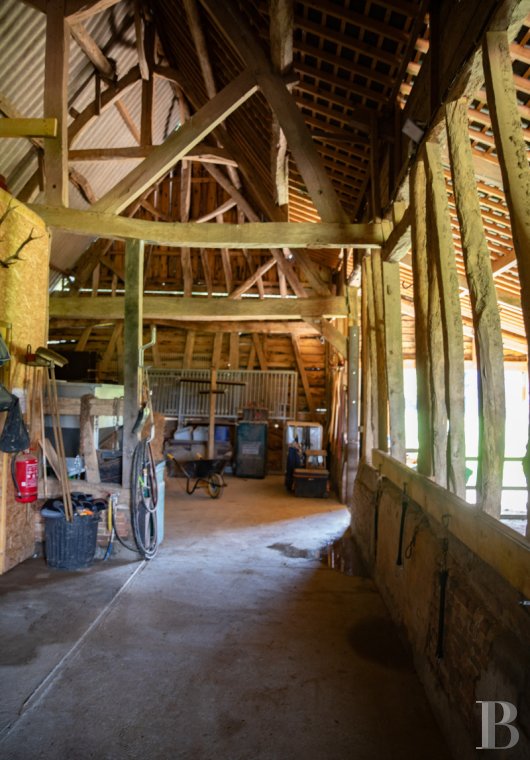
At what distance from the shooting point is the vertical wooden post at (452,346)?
302 centimetres

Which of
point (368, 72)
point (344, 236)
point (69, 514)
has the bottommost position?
point (69, 514)

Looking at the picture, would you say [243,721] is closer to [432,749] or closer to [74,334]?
[432,749]

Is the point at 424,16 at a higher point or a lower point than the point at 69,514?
higher

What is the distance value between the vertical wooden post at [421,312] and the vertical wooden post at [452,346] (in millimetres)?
457

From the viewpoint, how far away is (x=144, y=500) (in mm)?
5629

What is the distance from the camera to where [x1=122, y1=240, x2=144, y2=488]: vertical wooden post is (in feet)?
18.4

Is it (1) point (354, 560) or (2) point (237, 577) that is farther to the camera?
(1) point (354, 560)

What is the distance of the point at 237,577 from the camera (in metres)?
5.08

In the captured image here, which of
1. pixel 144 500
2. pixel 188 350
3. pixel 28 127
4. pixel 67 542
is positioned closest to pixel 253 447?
pixel 188 350

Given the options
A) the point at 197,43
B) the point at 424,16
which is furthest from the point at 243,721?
the point at 197,43

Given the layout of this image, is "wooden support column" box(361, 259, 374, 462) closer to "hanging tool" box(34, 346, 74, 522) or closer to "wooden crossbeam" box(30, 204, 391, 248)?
"wooden crossbeam" box(30, 204, 391, 248)

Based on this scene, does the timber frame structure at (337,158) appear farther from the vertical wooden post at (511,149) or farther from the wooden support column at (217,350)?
the wooden support column at (217,350)

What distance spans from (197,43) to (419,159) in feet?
14.4

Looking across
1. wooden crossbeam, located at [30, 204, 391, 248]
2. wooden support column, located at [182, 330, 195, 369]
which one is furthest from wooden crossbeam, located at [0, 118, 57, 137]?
wooden support column, located at [182, 330, 195, 369]
